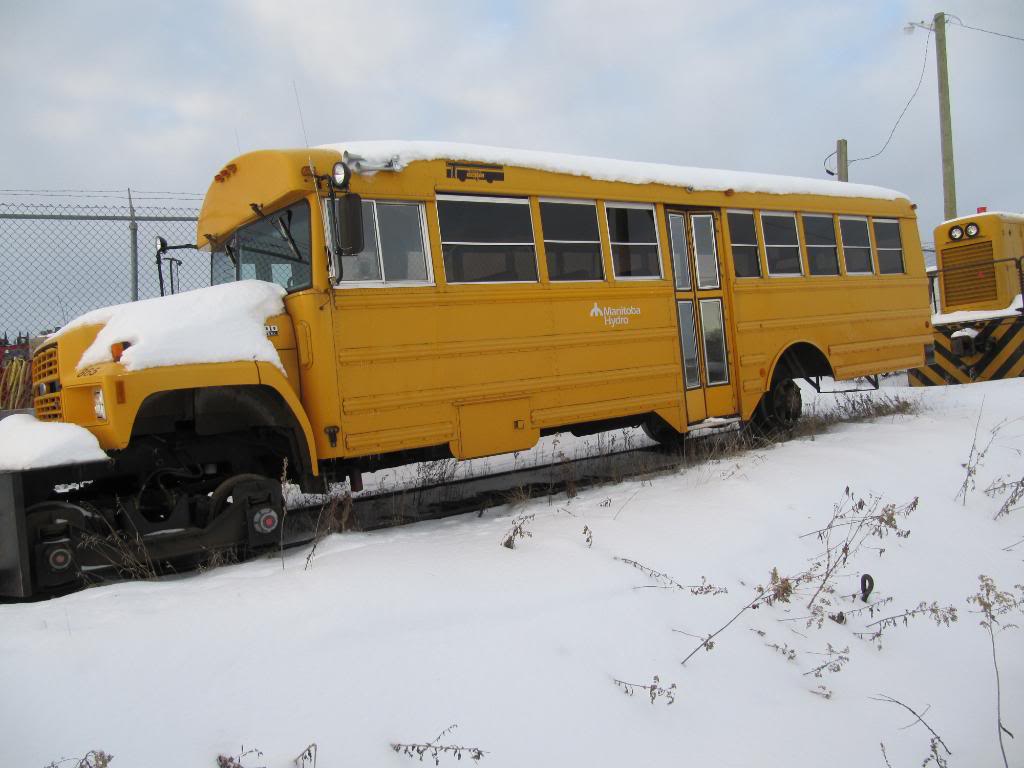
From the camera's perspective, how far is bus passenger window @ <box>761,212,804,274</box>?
814 centimetres

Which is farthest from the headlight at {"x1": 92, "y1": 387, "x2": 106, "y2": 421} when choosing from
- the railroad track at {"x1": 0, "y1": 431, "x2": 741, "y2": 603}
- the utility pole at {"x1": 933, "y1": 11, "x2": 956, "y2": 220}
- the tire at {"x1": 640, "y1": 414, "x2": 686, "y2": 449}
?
the utility pole at {"x1": 933, "y1": 11, "x2": 956, "y2": 220}

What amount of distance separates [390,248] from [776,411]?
5.02m

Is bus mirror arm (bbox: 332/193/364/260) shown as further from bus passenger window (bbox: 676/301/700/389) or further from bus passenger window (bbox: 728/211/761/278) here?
bus passenger window (bbox: 728/211/761/278)

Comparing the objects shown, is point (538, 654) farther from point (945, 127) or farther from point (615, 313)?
point (945, 127)

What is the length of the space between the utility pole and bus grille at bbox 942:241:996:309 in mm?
4319

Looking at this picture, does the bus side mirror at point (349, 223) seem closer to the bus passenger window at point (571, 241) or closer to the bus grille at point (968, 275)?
the bus passenger window at point (571, 241)

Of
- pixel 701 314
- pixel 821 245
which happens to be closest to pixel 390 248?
pixel 701 314

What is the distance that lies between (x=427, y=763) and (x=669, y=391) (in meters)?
4.88

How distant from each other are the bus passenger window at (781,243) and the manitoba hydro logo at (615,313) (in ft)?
7.01

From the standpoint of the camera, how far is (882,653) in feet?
13.0

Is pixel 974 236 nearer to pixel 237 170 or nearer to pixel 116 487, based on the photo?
Answer: pixel 237 170

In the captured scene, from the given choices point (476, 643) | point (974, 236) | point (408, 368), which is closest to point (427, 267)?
point (408, 368)

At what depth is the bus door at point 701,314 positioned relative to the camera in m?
7.34

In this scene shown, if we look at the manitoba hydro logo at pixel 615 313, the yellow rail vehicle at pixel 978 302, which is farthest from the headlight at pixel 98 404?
the yellow rail vehicle at pixel 978 302
